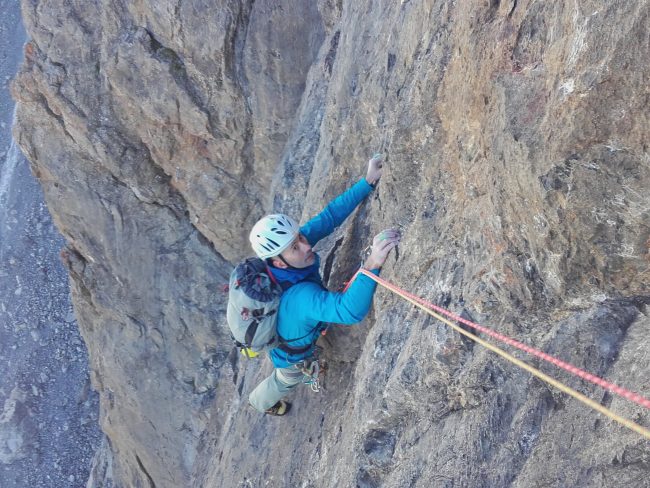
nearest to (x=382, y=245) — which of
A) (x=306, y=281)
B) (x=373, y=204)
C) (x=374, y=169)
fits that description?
(x=373, y=204)

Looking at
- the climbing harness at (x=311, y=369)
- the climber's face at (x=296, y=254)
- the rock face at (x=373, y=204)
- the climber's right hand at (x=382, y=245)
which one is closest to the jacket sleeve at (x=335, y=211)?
the rock face at (x=373, y=204)

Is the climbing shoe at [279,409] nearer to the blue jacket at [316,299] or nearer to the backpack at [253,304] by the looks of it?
the blue jacket at [316,299]

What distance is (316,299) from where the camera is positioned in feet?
18.8

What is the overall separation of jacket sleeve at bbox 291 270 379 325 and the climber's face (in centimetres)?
33

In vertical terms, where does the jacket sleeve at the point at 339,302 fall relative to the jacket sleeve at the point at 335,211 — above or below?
below

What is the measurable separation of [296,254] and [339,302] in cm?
79

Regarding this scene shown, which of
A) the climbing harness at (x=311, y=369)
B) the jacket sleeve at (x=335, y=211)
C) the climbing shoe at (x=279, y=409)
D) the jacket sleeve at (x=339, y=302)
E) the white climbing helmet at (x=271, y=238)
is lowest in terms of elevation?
the climbing shoe at (x=279, y=409)

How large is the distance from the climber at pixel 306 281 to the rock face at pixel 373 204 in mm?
269

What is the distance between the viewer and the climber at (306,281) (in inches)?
224

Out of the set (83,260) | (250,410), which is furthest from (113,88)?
(250,410)

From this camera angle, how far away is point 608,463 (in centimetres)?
332

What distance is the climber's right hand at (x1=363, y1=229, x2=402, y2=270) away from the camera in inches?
228

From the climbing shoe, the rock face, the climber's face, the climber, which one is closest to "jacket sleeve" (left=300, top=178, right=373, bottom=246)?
the climber

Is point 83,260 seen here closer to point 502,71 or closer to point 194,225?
point 194,225
